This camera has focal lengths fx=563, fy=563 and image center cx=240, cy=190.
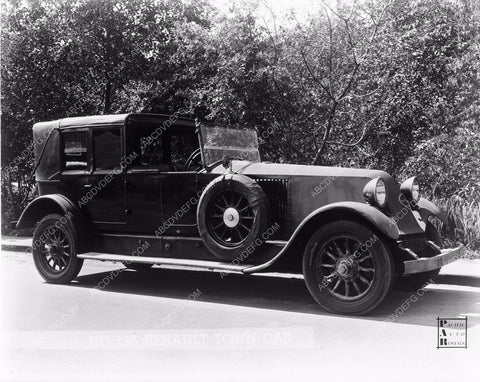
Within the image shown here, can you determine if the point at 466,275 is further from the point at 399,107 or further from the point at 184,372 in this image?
the point at 184,372

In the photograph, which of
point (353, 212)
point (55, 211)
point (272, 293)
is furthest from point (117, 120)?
point (353, 212)

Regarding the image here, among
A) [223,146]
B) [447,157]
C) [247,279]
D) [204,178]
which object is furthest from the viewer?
[447,157]

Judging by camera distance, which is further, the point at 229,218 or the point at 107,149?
the point at 107,149

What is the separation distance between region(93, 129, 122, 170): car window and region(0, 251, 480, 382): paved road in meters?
1.55

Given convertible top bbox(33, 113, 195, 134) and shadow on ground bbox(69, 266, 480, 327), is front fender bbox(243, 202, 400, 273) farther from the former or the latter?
convertible top bbox(33, 113, 195, 134)

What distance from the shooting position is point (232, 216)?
5953mm

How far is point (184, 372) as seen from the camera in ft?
12.5

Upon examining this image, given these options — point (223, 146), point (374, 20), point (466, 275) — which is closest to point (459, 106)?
point (374, 20)

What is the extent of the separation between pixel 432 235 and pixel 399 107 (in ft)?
12.9

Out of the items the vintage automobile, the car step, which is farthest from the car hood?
the car step

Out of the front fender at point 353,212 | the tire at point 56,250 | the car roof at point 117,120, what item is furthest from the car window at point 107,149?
A: the front fender at point 353,212

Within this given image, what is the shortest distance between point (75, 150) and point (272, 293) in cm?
315

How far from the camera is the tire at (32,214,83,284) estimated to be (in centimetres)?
704

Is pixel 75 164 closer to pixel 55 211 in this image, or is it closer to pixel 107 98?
pixel 55 211
